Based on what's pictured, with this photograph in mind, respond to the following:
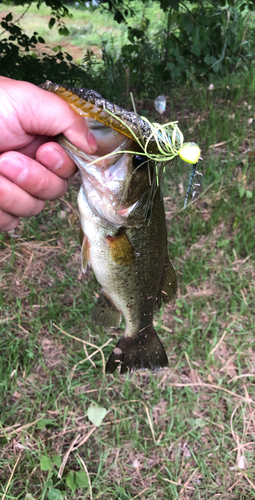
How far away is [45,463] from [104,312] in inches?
43.8

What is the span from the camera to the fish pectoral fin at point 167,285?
154 cm

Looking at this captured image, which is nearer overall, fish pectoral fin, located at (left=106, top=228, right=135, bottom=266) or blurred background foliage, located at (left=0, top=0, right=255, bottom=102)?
fish pectoral fin, located at (left=106, top=228, right=135, bottom=266)

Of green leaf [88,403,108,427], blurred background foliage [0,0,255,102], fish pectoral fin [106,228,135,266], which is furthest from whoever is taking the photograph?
blurred background foliage [0,0,255,102]

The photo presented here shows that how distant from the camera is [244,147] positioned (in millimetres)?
3324

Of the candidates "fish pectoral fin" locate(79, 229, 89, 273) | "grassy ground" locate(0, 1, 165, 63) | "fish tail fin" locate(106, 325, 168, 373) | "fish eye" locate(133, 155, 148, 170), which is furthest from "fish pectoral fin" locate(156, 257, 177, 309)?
"grassy ground" locate(0, 1, 165, 63)

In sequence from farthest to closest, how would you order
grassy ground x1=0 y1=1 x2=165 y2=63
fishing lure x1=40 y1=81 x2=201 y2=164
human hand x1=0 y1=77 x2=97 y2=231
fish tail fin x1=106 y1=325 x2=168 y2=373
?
grassy ground x1=0 y1=1 x2=165 y2=63 < fish tail fin x1=106 y1=325 x2=168 y2=373 < human hand x1=0 y1=77 x2=97 y2=231 < fishing lure x1=40 y1=81 x2=201 y2=164

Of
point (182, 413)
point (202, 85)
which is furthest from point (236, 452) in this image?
point (202, 85)

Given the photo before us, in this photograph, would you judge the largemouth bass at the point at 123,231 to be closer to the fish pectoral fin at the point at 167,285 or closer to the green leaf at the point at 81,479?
the fish pectoral fin at the point at 167,285

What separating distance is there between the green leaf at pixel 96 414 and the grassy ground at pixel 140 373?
0.17ft

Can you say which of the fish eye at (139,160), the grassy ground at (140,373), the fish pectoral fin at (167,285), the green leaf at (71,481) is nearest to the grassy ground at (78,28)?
the grassy ground at (140,373)

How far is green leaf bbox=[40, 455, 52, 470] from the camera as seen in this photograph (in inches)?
74.3

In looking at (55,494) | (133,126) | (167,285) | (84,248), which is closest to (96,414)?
(55,494)

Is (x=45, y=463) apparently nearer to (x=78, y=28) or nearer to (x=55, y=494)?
(x=55, y=494)

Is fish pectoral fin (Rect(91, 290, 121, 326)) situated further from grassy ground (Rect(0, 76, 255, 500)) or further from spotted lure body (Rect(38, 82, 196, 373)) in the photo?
grassy ground (Rect(0, 76, 255, 500))
